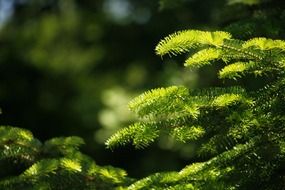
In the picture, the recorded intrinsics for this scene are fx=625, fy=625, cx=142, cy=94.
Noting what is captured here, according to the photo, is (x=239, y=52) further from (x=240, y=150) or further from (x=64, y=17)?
(x=64, y=17)

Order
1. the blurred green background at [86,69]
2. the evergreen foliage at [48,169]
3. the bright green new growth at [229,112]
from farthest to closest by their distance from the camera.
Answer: the blurred green background at [86,69] → the evergreen foliage at [48,169] → the bright green new growth at [229,112]

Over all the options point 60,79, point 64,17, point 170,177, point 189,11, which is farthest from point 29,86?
point 170,177

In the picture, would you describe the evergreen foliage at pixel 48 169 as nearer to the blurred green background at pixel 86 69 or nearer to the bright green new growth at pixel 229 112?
the bright green new growth at pixel 229 112

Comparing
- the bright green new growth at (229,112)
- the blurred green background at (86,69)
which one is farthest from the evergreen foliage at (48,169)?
the blurred green background at (86,69)

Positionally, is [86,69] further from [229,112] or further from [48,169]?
[229,112]

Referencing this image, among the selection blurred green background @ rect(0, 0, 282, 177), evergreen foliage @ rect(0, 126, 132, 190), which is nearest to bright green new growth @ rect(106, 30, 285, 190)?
evergreen foliage @ rect(0, 126, 132, 190)

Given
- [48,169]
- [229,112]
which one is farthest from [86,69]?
[229,112]
